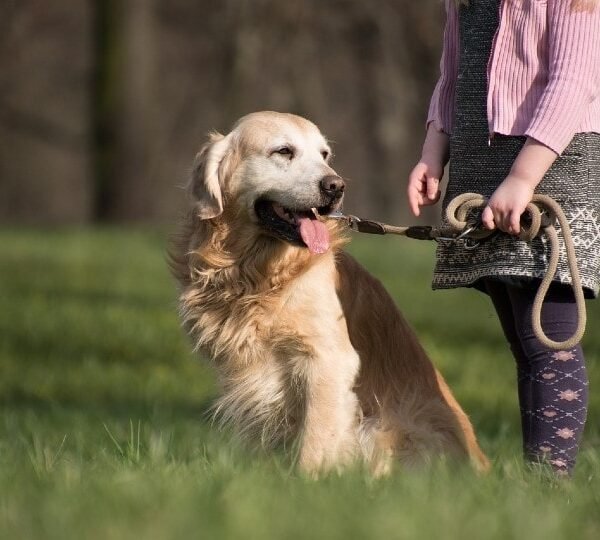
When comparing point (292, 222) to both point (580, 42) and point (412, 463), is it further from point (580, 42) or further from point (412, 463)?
point (580, 42)

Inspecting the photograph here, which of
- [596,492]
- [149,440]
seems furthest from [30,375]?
[596,492]

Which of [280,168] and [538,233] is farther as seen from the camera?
[280,168]

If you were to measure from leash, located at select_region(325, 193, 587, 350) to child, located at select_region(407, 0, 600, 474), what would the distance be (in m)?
0.05

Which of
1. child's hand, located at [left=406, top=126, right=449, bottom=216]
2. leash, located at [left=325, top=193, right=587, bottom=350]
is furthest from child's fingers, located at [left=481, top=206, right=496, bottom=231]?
child's hand, located at [left=406, top=126, right=449, bottom=216]

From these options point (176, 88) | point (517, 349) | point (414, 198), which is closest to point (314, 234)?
point (414, 198)

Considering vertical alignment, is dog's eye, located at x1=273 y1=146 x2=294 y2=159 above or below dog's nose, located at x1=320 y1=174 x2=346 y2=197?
above

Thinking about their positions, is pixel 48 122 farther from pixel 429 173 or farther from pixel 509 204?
pixel 509 204

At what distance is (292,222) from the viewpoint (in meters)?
4.20

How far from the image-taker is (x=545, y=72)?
3.49 metres

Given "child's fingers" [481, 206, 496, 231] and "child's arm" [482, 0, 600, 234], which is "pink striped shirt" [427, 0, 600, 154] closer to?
"child's arm" [482, 0, 600, 234]

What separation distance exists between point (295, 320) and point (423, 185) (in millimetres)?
665

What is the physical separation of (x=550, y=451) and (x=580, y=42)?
4.31ft

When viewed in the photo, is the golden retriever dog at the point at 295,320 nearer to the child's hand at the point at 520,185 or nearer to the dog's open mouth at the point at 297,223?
the dog's open mouth at the point at 297,223

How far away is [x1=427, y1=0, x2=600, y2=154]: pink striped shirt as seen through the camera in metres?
3.37
